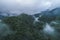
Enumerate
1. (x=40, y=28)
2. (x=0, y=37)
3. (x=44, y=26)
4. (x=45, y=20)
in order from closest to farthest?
(x=0, y=37) < (x=40, y=28) < (x=44, y=26) < (x=45, y=20)

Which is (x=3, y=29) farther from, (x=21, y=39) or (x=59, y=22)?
(x=59, y=22)

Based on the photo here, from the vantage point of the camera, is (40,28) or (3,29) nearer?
(3,29)

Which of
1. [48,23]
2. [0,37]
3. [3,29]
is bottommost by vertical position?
[0,37]

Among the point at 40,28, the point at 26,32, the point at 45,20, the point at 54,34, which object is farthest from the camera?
Result: the point at 45,20

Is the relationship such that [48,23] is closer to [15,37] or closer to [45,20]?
[45,20]

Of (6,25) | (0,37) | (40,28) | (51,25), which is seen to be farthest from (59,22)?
(0,37)

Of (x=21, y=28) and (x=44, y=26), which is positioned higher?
(x=44, y=26)

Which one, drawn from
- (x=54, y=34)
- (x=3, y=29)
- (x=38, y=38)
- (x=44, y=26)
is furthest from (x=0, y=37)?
(x=44, y=26)

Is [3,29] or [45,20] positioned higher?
[45,20]

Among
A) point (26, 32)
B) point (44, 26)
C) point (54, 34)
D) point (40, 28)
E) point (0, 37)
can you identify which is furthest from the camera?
point (44, 26)
